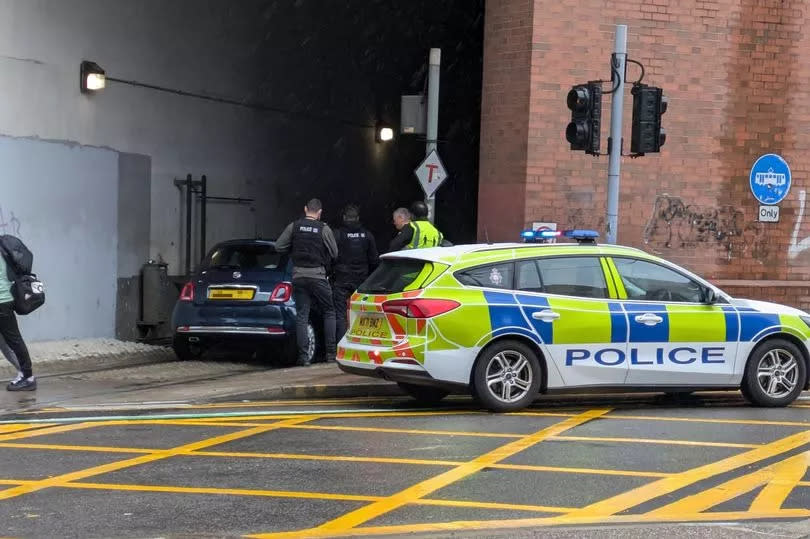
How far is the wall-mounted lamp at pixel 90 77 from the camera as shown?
16859 millimetres

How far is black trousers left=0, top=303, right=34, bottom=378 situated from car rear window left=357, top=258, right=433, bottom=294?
3.34 meters

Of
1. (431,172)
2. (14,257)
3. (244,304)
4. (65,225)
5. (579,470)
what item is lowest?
(579,470)

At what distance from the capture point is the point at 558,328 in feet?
36.1

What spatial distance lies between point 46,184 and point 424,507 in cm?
1035

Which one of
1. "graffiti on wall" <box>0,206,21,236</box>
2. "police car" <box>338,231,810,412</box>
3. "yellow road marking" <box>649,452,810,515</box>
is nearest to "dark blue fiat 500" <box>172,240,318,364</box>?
"graffiti on wall" <box>0,206,21,236</box>

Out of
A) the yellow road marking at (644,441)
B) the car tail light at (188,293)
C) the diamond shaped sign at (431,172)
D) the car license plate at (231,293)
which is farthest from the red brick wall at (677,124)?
the yellow road marking at (644,441)

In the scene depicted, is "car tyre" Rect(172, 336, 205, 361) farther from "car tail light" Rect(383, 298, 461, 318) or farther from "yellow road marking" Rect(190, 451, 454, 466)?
"yellow road marking" Rect(190, 451, 454, 466)

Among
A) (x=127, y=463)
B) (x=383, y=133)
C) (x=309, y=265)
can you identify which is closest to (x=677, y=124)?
(x=309, y=265)

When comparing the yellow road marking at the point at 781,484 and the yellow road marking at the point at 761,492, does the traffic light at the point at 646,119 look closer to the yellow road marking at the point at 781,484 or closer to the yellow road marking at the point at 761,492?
the yellow road marking at the point at 781,484

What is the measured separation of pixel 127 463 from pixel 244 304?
659 cm

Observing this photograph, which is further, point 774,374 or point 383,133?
point 383,133

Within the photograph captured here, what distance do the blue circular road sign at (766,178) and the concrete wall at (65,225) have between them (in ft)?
28.3

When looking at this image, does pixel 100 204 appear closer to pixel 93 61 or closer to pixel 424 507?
pixel 93 61

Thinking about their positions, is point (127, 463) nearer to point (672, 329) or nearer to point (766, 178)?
point (672, 329)
